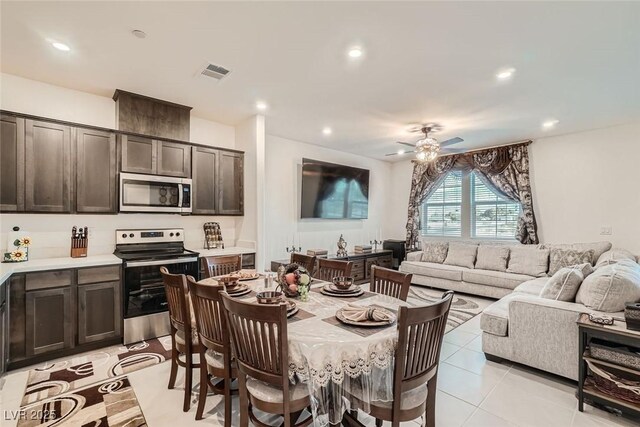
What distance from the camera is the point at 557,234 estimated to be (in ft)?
17.3

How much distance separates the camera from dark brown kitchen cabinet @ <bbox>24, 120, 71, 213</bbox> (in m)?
2.96

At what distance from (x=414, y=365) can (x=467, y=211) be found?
222 inches

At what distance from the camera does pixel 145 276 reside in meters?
3.32

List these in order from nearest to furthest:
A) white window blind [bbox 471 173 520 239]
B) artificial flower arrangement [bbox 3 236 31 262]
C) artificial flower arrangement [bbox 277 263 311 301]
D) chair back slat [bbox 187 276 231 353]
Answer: chair back slat [bbox 187 276 231 353], artificial flower arrangement [bbox 277 263 311 301], artificial flower arrangement [bbox 3 236 31 262], white window blind [bbox 471 173 520 239]

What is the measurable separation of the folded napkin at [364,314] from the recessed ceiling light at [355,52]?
2.16 meters

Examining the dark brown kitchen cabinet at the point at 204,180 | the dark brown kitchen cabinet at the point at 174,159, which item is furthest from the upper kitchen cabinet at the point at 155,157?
the dark brown kitchen cabinet at the point at 204,180

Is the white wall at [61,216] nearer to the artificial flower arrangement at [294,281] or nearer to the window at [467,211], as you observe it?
the artificial flower arrangement at [294,281]

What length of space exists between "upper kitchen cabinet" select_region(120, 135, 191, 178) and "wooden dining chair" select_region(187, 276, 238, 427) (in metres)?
2.25

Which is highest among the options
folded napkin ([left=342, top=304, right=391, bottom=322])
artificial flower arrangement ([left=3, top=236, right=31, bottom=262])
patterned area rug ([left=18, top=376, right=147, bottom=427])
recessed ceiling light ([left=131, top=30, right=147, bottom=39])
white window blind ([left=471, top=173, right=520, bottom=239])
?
recessed ceiling light ([left=131, top=30, right=147, bottom=39])

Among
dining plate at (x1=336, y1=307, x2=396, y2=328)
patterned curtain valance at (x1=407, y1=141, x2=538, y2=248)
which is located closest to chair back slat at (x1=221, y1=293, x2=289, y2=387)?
dining plate at (x1=336, y1=307, x2=396, y2=328)

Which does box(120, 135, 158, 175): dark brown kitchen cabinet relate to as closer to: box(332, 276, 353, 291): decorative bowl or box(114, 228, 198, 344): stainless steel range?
box(114, 228, 198, 344): stainless steel range

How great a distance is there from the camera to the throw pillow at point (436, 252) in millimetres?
6055

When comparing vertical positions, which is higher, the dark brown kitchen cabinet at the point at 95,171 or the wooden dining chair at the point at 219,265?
the dark brown kitchen cabinet at the point at 95,171

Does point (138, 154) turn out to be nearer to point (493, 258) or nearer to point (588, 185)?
point (493, 258)
